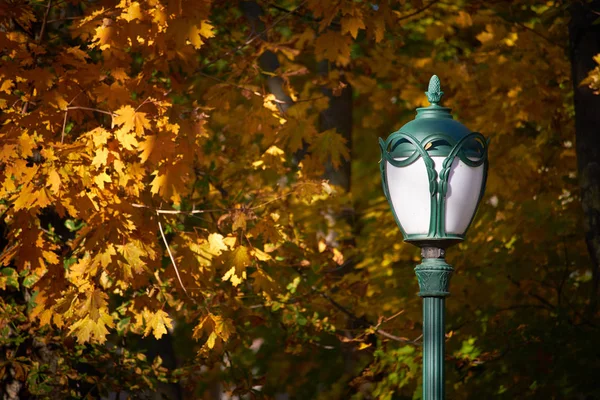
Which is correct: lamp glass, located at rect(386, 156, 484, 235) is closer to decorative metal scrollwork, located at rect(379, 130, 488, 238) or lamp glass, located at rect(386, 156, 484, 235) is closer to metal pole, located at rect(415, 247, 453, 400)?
decorative metal scrollwork, located at rect(379, 130, 488, 238)

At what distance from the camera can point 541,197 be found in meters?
13.8

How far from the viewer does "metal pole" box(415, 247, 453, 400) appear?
6031 mm

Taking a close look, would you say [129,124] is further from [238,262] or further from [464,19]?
[464,19]

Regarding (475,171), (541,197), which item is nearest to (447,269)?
(475,171)

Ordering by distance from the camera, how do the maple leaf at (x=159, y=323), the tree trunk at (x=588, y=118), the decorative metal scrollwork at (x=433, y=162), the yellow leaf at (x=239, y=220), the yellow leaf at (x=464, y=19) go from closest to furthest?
1. the decorative metal scrollwork at (x=433, y=162)
2. the maple leaf at (x=159, y=323)
3. the yellow leaf at (x=239, y=220)
4. the tree trunk at (x=588, y=118)
5. the yellow leaf at (x=464, y=19)

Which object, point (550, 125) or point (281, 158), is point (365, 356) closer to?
point (281, 158)

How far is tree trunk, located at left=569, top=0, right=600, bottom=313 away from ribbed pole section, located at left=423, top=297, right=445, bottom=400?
5129 millimetres

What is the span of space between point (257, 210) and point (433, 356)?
17.9 ft

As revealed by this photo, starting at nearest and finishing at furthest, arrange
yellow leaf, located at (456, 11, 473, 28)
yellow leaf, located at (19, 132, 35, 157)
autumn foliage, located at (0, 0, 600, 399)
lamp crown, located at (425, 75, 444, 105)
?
1. lamp crown, located at (425, 75, 444, 105)
2. yellow leaf, located at (19, 132, 35, 157)
3. autumn foliage, located at (0, 0, 600, 399)
4. yellow leaf, located at (456, 11, 473, 28)

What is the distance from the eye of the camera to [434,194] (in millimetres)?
5910

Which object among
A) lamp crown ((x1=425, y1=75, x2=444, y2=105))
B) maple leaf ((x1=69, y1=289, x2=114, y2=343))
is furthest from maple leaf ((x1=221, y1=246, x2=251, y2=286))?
lamp crown ((x1=425, y1=75, x2=444, y2=105))

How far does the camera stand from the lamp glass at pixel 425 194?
5941mm

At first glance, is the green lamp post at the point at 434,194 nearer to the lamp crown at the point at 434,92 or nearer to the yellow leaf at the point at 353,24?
the lamp crown at the point at 434,92

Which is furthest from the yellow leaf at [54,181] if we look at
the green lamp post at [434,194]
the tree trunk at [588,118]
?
the tree trunk at [588,118]
